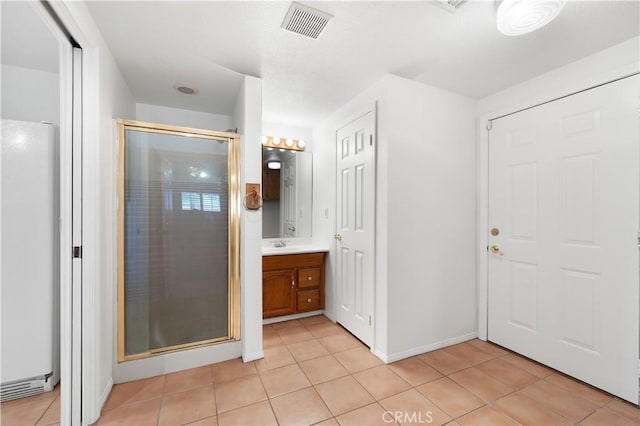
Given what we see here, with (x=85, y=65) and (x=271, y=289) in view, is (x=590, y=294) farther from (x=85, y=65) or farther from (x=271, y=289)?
(x=85, y=65)

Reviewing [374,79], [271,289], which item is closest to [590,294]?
[374,79]

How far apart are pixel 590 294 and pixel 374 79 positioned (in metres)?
2.37

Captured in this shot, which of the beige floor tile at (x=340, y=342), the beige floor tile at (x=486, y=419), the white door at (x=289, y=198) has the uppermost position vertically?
the white door at (x=289, y=198)

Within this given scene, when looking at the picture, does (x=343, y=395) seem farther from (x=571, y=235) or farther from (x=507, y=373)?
(x=571, y=235)

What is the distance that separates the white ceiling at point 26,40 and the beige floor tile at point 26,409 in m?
2.34

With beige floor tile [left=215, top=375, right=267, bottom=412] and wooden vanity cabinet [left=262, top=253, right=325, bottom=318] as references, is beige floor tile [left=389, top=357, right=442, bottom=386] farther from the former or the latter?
wooden vanity cabinet [left=262, top=253, right=325, bottom=318]

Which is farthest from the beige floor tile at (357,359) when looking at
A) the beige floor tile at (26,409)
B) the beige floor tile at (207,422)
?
the beige floor tile at (26,409)

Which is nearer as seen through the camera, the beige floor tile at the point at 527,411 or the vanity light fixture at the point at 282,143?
the beige floor tile at the point at 527,411

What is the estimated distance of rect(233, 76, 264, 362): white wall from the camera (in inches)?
90.2

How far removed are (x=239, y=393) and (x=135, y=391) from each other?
2.44 feet

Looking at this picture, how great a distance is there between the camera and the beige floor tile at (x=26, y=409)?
1.60 metres

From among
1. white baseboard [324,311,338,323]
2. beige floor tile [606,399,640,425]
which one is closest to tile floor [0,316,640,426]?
beige floor tile [606,399,640,425]

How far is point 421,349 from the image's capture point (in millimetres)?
2402

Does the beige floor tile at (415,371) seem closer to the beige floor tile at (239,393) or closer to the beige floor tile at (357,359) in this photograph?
the beige floor tile at (357,359)
